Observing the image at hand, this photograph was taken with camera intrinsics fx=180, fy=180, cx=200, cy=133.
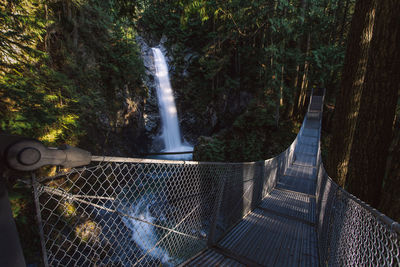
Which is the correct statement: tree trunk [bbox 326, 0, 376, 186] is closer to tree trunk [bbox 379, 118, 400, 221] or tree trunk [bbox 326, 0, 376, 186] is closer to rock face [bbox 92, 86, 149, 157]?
tree trunk [bbox 379, 118, 400, 221]

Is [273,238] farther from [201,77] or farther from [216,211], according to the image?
[201,77]

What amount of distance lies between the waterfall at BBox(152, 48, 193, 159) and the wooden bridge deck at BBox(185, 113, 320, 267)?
9808 mm

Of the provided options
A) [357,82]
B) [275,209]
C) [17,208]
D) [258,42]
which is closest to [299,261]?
[275,209]

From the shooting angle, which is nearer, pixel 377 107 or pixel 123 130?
pixel 377 107

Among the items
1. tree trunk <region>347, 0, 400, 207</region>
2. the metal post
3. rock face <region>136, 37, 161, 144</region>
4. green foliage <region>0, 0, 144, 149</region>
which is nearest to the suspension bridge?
the metal post

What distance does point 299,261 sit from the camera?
1.96m

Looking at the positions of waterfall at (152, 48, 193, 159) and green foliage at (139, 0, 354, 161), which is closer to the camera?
green foliage at (139, 0, 354, 161)

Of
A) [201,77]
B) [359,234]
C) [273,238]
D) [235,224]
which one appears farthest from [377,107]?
[201,77]

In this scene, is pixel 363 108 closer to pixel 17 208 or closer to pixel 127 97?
pixel 17 208

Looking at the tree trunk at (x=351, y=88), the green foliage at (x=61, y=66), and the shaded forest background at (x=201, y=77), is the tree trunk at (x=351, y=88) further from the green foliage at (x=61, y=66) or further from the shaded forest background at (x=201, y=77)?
the green foliage at (x=61, y=66)

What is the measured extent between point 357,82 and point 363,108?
423 mm

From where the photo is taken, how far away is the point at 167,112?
44.9 ft

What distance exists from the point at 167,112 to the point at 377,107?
12.3 meters

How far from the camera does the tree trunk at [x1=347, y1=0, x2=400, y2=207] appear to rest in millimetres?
2316
